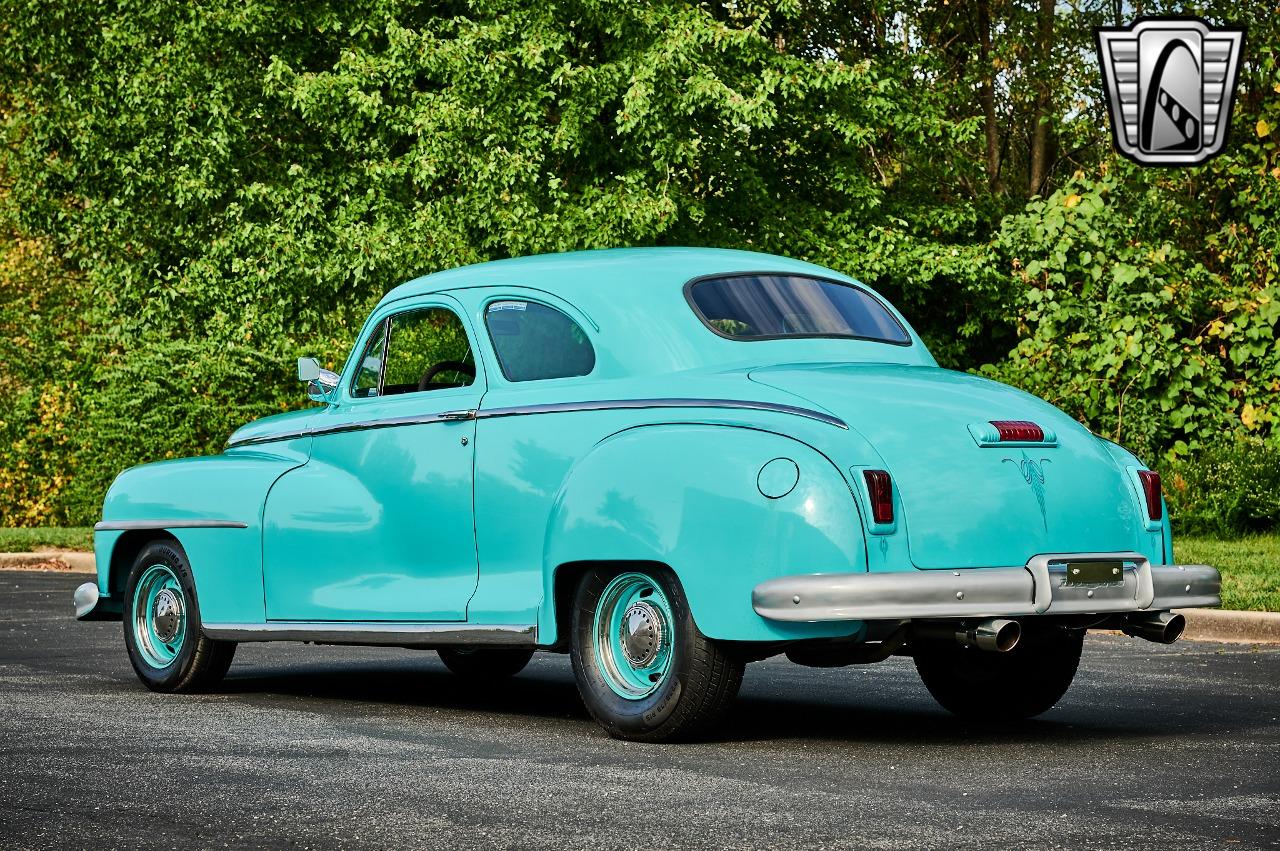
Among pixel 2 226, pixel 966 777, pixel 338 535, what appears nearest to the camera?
pixel 966 777

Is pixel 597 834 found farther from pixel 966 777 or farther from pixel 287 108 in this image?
pixel 287 108

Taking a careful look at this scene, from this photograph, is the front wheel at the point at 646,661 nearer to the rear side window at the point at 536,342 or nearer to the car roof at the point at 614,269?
the rear side window at the point at 536,342

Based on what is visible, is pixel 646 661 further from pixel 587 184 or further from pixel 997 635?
pixel 587 184

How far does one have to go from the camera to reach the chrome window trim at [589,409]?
6.98 m

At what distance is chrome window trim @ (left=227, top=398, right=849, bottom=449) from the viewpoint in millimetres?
6984

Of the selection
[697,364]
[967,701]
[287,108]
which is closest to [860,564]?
[697,364]

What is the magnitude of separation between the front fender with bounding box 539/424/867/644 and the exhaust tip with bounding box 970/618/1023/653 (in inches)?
17.3

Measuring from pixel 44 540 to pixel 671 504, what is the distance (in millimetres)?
17291

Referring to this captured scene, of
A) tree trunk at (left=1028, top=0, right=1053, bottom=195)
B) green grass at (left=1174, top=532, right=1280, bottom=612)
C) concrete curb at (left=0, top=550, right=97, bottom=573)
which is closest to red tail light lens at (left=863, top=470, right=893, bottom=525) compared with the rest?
green grass at (left=1174, top=532, right=1280, bottom=612)

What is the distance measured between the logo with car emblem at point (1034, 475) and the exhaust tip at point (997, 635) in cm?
44

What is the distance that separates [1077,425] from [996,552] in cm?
88

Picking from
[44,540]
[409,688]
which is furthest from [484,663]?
[44,540]

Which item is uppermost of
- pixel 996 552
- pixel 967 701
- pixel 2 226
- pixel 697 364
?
pixel 2 226

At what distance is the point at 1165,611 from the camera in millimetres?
7434
